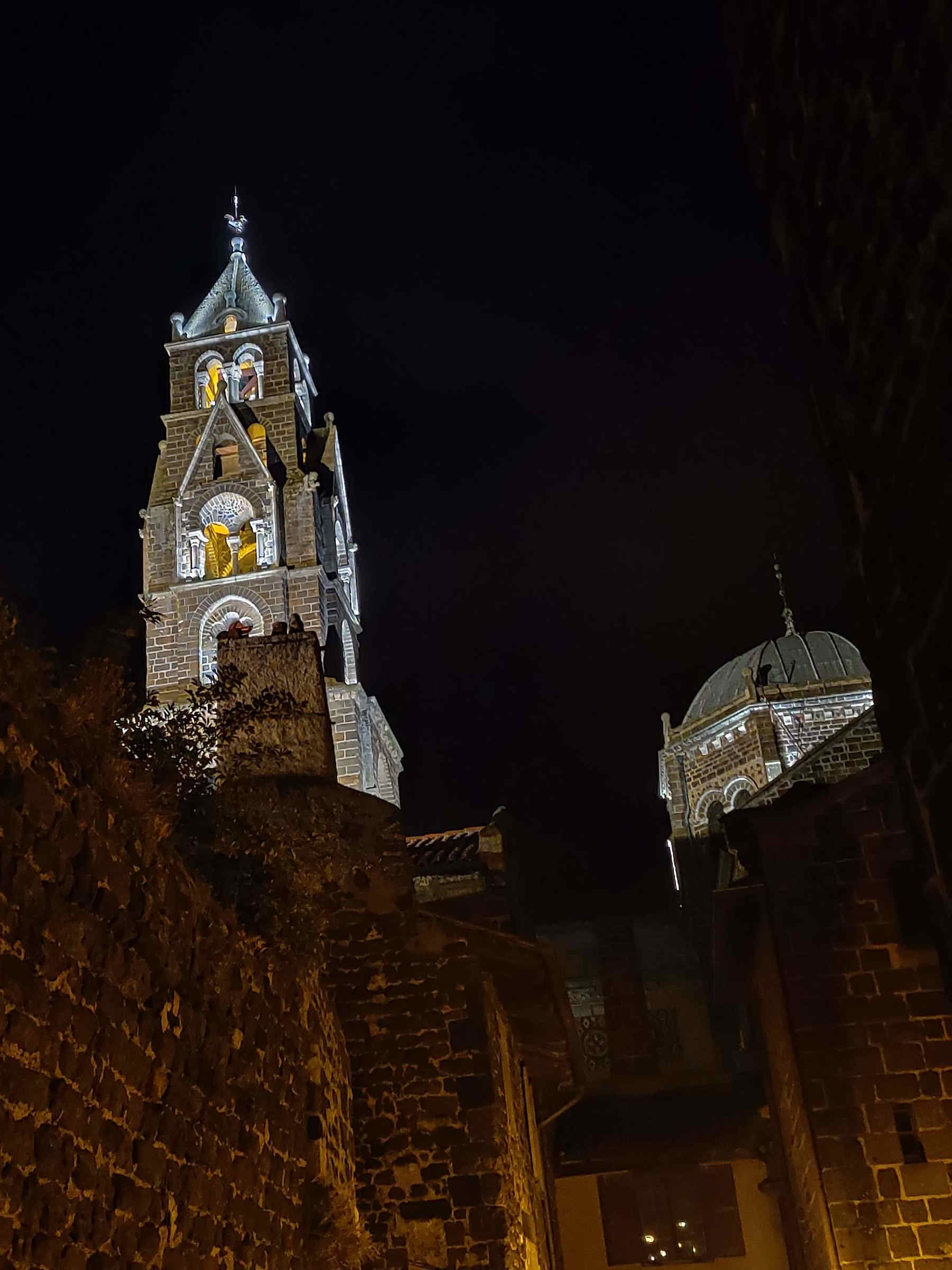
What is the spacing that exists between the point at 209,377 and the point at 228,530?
576cm

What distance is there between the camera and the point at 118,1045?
16.3ft

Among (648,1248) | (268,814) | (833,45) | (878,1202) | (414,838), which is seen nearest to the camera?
(833,45)

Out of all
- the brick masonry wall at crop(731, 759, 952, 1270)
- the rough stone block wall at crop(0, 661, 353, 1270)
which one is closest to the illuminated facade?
the brick masonry wall at crop(731, 759, 952, 1270)

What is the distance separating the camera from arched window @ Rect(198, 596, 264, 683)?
30.5m

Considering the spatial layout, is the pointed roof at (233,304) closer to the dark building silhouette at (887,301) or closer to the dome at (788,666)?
the dome at (788,666)

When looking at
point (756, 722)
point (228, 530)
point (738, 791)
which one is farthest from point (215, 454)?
point (738, 791)

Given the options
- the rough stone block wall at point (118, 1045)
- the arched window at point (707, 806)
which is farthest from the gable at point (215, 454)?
the rough stone block wall at point (118, 1045)

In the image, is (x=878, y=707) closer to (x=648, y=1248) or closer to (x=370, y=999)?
(x=370, y=999)

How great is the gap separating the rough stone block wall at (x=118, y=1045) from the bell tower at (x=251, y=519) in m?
21.7

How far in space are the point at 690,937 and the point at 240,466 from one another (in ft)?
57.5

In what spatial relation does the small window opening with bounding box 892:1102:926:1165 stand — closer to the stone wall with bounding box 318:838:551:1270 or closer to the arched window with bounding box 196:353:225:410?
the stone wall with bounding box 318:838:551:1270

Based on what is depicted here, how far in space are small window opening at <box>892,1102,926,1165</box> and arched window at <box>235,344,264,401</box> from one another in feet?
94.7

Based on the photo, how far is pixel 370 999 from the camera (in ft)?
31.7

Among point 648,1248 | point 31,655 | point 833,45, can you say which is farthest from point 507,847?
point 833,45
